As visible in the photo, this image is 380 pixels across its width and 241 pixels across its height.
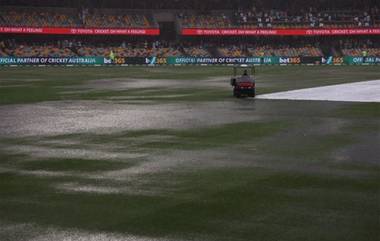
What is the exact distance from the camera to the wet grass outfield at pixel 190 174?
8891mm

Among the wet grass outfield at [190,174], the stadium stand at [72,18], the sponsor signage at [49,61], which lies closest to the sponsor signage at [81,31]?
the stadium stand at [72,18]

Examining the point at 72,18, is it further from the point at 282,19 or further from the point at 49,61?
the point at 282,19

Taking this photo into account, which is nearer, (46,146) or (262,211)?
(262,211)

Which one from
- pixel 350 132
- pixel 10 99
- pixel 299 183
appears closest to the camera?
pixel 299 183

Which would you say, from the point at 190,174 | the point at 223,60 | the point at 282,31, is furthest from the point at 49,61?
the point at 190,174

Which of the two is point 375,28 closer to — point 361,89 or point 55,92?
point 361,89

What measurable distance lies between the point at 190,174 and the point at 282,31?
81257 mm

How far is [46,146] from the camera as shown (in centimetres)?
1605

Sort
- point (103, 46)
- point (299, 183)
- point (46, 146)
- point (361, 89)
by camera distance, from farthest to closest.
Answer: point (103, 46), point (361, 89), point (46, 146), point (299, 183)

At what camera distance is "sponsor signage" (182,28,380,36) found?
90625 millimetres

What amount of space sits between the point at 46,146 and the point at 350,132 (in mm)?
9006

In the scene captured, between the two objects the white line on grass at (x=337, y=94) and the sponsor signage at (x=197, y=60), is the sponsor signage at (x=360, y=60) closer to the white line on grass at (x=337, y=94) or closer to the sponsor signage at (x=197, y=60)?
the sponsor signage at (x=197, y=60)

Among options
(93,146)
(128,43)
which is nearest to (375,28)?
(128,43)

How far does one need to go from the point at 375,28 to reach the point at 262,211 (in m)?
86.5
